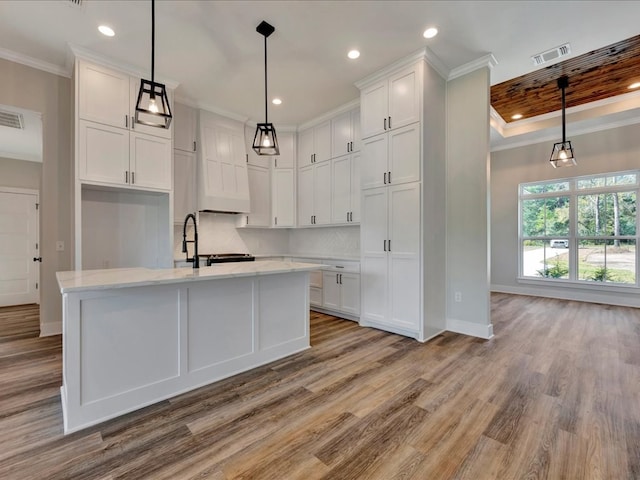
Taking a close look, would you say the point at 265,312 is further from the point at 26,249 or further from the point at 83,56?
the point at 26,249

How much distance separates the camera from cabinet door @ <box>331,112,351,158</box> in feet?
15.1

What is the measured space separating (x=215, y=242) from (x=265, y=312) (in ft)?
8.72

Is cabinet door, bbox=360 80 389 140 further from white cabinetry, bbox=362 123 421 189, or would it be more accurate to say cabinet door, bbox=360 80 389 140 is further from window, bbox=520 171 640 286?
window, bbox=520 171 640 286

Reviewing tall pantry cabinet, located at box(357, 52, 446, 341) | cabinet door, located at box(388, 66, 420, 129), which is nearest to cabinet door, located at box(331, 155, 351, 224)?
tall pantry cabinet, located at box(357, 52, 446, 341)

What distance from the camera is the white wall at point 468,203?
3.49m

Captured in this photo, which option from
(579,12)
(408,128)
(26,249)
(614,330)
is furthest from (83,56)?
(614,330)

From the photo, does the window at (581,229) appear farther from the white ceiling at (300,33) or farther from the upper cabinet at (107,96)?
the upper cabinet at (107,96)

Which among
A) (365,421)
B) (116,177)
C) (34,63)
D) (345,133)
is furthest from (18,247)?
(365,421)

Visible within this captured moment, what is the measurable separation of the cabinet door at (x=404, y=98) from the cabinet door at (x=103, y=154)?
3.27 m

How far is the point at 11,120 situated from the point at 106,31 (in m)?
2.32

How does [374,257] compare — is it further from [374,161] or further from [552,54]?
[552,54]

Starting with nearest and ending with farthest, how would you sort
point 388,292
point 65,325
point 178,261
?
1. point 65,325
2. point 388,292
3. point 178,261

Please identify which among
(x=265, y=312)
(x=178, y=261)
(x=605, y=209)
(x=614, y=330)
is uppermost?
(x=605, y=209)

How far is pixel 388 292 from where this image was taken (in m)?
3.68
